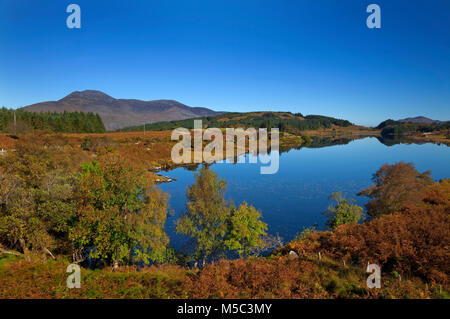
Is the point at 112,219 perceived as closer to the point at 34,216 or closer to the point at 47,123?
the point at 34,216

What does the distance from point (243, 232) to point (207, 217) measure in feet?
12.4

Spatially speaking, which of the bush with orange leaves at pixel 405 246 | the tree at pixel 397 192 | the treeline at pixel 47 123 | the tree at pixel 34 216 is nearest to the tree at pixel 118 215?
the tree at pixel 34 216

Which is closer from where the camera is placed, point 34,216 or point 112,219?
point 34,216

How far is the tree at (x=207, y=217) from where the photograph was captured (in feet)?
72.9

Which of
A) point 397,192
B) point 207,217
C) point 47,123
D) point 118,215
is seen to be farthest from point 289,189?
point 47,123

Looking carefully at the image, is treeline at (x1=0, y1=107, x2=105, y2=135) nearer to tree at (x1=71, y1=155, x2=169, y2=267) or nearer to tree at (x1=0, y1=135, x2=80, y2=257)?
tree at (x1=0, y1=135, x2=80, y2=257)

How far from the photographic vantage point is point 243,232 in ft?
72.5

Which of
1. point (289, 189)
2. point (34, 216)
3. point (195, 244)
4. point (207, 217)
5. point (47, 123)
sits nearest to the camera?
point (34, 216)

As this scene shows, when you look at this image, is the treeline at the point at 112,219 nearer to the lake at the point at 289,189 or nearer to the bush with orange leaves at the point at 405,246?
the lake at the point at 289,189

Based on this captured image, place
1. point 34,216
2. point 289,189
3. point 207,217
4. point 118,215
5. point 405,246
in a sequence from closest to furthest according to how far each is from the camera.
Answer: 1. point 405,246
2. point 34,216
3. point 118,215
4. point 207,217
5. point 289,189

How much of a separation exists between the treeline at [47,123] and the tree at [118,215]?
84.3 metres

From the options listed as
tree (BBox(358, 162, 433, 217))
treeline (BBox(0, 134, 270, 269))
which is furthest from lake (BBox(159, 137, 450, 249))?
tree (BBox(358, 162, 433, 217))

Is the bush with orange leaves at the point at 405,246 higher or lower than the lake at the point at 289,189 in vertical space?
higher

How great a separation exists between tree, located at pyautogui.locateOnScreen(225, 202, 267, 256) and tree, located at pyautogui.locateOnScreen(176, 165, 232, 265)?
807 millimetres
